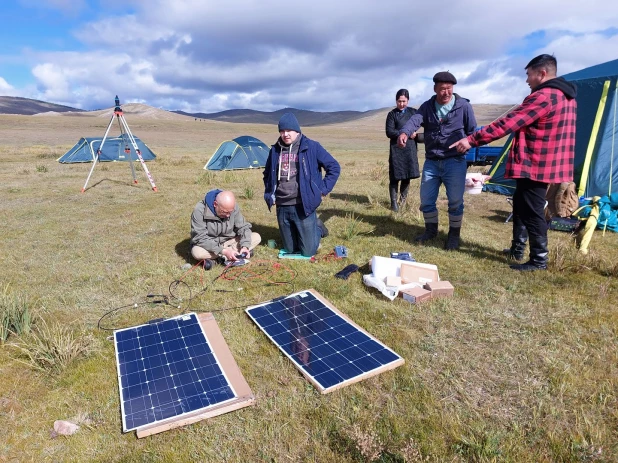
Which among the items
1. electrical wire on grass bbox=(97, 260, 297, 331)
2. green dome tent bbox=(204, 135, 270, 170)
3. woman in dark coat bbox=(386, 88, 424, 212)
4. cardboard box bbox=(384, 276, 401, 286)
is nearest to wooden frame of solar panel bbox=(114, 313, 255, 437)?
electrical wire on grass bbox=(97, 260, 297, 331)

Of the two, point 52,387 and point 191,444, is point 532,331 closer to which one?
point 191,444

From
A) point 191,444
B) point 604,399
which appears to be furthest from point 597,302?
point 191,444

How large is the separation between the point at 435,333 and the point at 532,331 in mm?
884

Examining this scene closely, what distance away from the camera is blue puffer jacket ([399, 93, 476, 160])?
5039 mm

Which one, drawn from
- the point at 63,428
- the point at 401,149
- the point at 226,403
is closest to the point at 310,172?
the point at 401,149

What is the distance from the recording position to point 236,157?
50.4ft

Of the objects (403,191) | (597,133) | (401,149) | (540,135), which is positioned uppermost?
(597,133)

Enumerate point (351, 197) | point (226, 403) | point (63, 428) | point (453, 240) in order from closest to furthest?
point (63, 428) → point (226, 403) → point (453, 240) → point (351, 197)

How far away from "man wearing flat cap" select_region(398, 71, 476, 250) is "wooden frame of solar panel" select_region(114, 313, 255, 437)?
3.55 metres

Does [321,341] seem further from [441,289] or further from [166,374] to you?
[441,289]

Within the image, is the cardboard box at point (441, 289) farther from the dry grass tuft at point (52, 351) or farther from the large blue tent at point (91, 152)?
the large blue tent at point (91, 152)

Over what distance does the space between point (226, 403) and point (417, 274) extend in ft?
8.74

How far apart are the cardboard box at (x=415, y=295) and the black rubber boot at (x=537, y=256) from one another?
1502 mm

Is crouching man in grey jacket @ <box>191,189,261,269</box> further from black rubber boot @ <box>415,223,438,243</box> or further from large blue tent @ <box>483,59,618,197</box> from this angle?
large blue tent @ <box>483,59,618,197</box>
